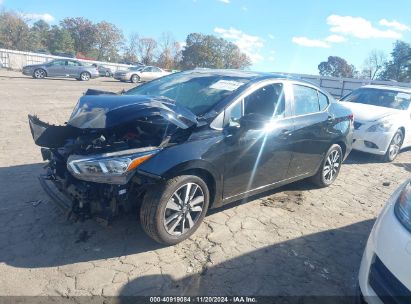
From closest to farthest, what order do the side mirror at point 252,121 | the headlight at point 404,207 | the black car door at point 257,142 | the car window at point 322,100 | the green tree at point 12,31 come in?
1. the headlight at point 404,207
2. the side mirror at point 252,121
3. the black car door at point 257,142
4. the car window at point 322,100
5. the green tree at point 12,31

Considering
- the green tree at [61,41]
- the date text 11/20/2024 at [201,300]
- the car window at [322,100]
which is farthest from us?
the green tree at [61,41]

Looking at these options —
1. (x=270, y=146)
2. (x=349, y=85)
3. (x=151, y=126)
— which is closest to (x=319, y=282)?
(x=270, y=146)

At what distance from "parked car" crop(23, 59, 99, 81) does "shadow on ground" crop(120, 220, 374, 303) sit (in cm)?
2355

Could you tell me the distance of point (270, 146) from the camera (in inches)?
162

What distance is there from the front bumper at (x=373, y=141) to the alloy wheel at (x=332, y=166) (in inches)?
78.8

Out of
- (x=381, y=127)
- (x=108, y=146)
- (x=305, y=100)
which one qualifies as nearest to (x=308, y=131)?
(x=305, y=100)

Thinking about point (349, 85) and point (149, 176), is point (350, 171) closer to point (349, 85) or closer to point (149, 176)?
point (149, 176)

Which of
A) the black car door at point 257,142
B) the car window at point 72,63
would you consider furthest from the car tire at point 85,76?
the black car door at point 257,142

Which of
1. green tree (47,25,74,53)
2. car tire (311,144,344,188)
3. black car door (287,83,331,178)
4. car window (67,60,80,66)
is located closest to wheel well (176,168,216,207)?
black car door (287,83,331,178)

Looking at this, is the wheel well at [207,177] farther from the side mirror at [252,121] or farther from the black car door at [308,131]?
the black car door at [308,131]

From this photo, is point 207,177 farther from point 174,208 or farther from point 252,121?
point 252,121

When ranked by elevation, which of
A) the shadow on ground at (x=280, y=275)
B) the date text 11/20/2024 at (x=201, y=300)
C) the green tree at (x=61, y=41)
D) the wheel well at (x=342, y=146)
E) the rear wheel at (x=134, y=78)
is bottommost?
the date text 11/20/2024 at (x=201, y=300)

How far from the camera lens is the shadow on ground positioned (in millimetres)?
2939

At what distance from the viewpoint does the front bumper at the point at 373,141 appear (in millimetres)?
7195
